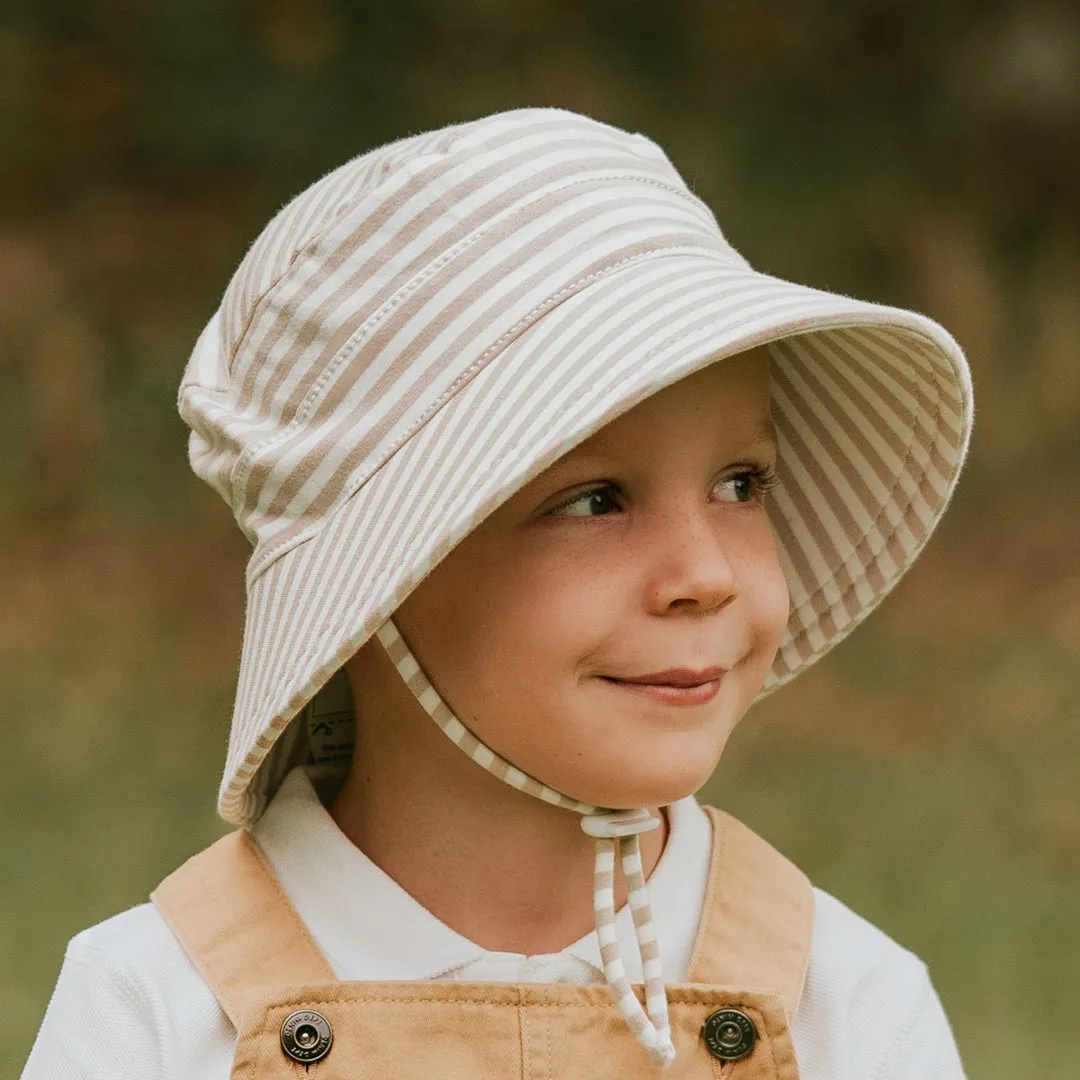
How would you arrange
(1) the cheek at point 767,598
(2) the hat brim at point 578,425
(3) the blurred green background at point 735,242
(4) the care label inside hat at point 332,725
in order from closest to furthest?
1. (2) the hat brim at point 578,425
2. (1) the cheek at point 767,598
3. (4) the care label inside hat at point 332,725
4. (3) the blurred green background at point 735,242

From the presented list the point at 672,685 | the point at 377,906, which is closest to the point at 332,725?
the point at 377,906

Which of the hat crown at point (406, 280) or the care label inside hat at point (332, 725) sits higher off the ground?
the hat crown at point (406, 280)

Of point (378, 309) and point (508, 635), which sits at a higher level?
point (378, 309)

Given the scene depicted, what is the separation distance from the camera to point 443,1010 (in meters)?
0.81

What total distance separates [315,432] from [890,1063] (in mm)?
402

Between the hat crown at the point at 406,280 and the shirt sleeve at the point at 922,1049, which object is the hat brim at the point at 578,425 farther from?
the shirt sleeve at the point at 922,1049

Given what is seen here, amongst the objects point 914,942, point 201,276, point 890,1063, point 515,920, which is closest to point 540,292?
point 515,920

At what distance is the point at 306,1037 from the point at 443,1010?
0.20ft

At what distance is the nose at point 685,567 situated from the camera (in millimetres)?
768

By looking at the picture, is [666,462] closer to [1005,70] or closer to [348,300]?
[348,300]

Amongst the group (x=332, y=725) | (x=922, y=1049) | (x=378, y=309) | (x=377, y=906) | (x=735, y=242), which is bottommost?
(x=922, y=1049)

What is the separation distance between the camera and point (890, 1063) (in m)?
0.88

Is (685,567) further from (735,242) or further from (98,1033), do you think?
(735,242)

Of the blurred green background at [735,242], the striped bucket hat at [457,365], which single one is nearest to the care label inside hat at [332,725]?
the striped bucket hat at [457,365]
